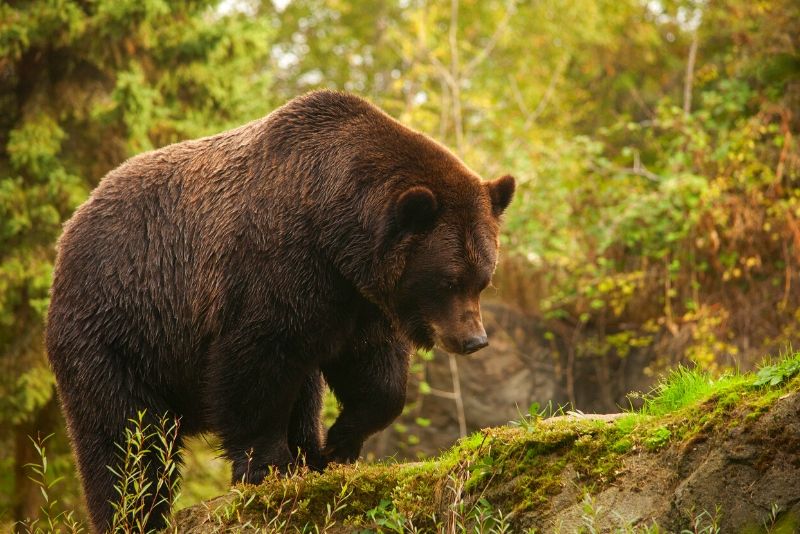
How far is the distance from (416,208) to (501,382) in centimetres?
886

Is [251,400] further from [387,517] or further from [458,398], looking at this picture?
[458,398]

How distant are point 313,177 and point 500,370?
8.80 meters

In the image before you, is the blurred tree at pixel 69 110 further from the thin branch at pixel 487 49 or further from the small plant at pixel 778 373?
the small plant at pixel 778 373

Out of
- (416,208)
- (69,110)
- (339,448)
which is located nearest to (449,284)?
(416,208)

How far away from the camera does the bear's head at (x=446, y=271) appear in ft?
18.5

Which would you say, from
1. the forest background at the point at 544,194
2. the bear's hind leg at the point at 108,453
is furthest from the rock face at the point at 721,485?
the forest background at the point at 544,194

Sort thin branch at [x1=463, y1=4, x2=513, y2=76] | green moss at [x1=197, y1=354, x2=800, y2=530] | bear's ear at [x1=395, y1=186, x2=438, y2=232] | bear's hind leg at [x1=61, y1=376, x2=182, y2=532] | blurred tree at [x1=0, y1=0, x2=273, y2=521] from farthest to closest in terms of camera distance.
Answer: thin branch at [x1=463, y1=4, x2=513, y2=76] → blurred tree at [x1=0, y1=0, x2=273, y2=521] → bear's hind leg at [x1=61, y1=376, x2=182, y2=532] → bear's ear at [x1=395, y1=186, x2=438, y2=232] → green moss at [x1=197, y1=354, x2=800, y2=530]

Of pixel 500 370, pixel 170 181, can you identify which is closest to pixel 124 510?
pixel 170 181

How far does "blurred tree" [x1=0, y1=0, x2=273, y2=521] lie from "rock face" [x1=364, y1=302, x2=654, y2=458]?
4547mm

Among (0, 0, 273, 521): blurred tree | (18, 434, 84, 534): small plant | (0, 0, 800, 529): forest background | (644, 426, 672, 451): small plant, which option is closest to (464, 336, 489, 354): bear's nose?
(644, 426, 672, 451): small plant

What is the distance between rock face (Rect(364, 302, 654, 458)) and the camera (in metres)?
13.8

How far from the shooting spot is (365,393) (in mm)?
5969

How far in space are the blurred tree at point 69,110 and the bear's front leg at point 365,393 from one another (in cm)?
579

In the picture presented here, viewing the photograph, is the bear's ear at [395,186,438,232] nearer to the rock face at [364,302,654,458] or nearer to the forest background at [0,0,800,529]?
the forest background at [0,0,800,529]
